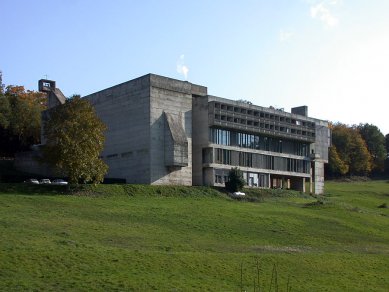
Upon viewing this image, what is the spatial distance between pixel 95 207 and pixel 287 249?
18.2m

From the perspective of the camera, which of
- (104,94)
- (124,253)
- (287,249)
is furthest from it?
(104,94)

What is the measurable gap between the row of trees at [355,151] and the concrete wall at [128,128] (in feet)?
212

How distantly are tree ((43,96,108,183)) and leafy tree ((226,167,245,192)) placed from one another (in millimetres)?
20097

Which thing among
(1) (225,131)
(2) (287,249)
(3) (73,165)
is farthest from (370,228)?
(3) (73,165)

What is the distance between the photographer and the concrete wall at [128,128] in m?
72.4

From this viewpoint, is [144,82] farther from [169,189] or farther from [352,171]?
[352,171]

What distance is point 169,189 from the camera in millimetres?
66688

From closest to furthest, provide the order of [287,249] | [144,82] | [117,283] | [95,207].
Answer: [117,283], [287,249], [95,207], [144,82]

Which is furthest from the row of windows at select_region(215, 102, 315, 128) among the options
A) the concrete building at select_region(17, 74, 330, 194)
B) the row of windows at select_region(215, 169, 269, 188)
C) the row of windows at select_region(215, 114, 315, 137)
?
the row of windows at select_region(215, 169, 269, 188)

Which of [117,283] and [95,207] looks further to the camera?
[95,207]

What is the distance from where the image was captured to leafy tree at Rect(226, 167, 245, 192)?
73875 mm

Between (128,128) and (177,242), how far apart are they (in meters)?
36.7

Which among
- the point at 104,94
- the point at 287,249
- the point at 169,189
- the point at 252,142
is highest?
the point at 104,94

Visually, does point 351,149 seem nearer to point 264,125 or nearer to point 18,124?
point 264,125
